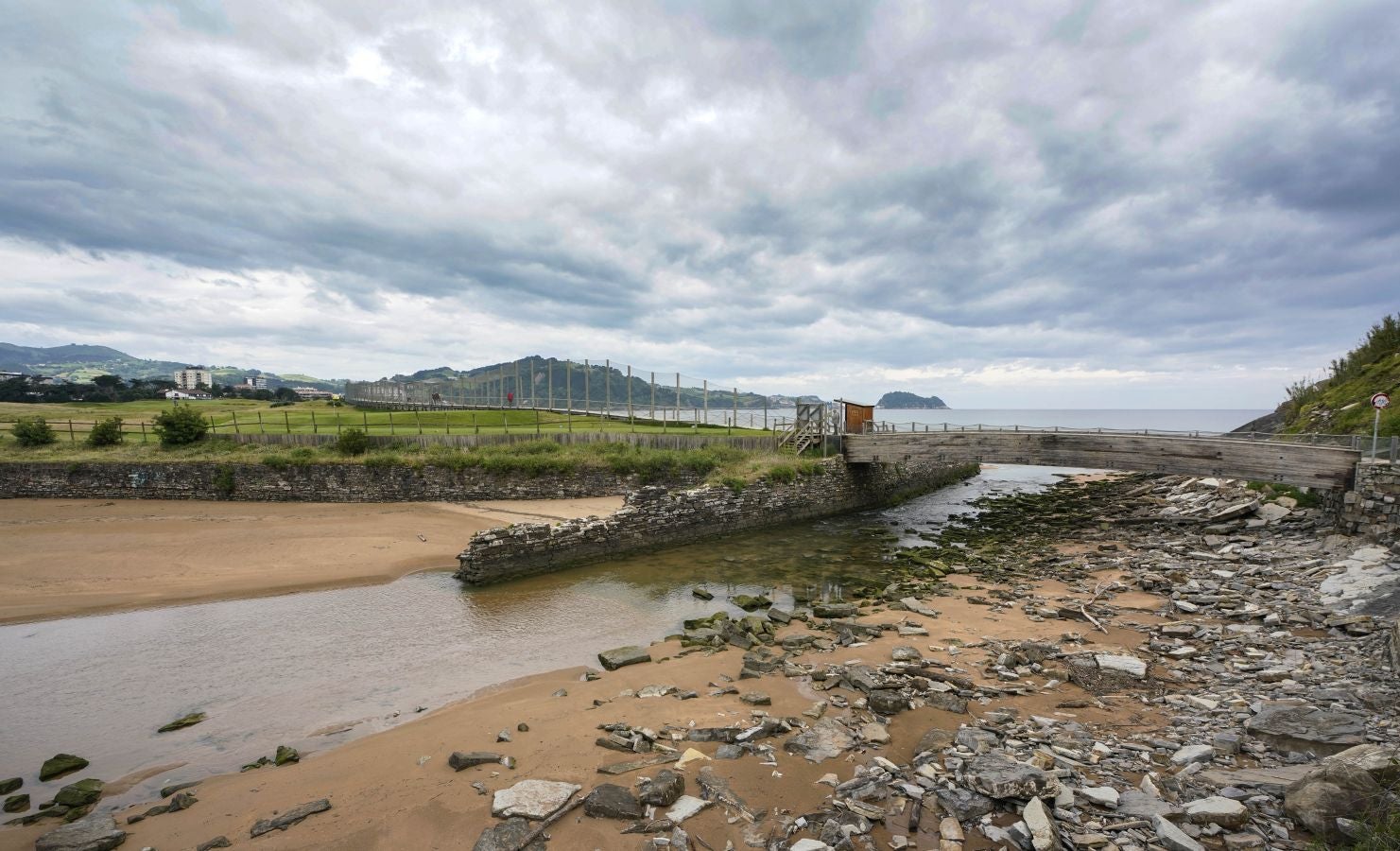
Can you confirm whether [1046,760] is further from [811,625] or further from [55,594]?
[55,594]

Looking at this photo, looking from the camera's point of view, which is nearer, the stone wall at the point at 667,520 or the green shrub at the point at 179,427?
the stone wall at the point at 667,520

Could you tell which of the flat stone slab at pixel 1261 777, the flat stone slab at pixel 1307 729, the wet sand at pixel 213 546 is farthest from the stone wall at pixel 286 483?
the flat stone slab at pixel 1261 777

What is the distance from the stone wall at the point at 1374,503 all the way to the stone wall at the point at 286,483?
21436mm

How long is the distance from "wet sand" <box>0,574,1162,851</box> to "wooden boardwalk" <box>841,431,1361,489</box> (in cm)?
1266

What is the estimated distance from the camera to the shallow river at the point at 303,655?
849 centimetres

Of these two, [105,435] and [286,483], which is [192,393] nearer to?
[105,435]

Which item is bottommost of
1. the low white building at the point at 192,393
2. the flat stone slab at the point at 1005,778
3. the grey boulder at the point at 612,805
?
the grey boulder at the point at 612,805

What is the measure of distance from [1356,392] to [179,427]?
2313 inches

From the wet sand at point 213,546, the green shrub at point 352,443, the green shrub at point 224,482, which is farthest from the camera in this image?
the green shrub at point 352,443

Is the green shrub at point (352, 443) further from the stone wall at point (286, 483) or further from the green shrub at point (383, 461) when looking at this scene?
the green shrub at point (383, 461)

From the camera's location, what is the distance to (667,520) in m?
21.2

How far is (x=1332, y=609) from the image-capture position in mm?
9961

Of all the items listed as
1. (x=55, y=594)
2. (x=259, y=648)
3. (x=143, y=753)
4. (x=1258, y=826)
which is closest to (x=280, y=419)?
(x=55, y=594)

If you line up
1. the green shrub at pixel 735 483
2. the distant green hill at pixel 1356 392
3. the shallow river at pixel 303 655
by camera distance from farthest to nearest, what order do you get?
the green shrub at pixel 735 483 → the distant green hill at pixel 1356 392 → the shallow river at pixel 303 655
